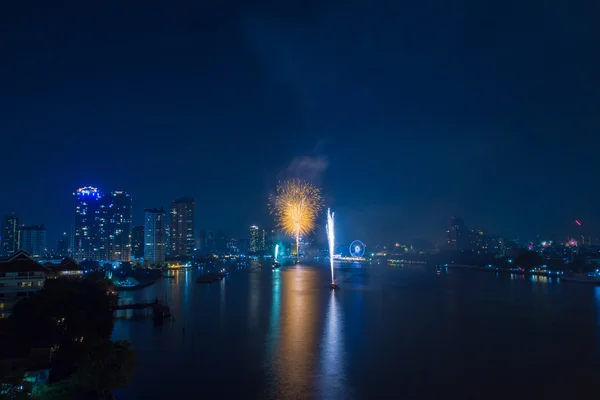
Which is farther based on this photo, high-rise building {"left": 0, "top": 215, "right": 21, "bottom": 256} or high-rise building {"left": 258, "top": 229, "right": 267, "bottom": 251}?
high-rise building {"left": 258, "top": 229, "right": 267, "bottom": 251}

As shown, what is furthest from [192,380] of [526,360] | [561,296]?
[561,296]

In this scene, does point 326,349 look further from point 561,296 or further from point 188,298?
point 561,296

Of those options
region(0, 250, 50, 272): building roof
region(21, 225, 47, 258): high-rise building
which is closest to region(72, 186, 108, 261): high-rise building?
region(21, 225, 47, 258): high-rise building

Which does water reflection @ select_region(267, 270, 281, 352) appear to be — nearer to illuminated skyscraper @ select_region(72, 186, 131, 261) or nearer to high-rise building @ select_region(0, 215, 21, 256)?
illuminated skyscraper @ select_region(72, 186, 131, 261)

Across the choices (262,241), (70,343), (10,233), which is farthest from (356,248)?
(70,343)

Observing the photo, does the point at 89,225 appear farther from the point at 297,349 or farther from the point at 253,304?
the point at 297,349
